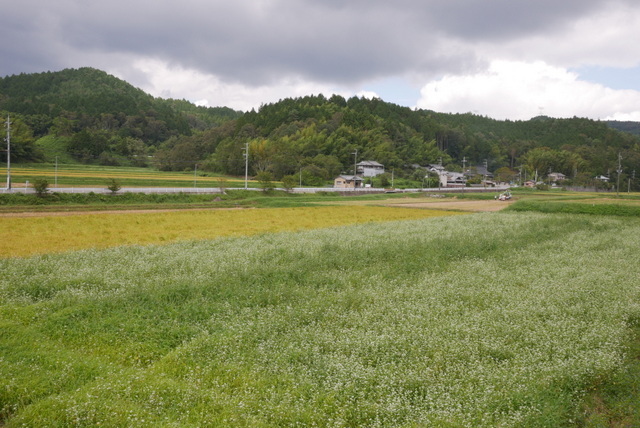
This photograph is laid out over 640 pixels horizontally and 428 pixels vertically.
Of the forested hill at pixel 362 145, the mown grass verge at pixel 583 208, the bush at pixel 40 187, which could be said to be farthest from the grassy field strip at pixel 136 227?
the forested hill at pixel 362 145

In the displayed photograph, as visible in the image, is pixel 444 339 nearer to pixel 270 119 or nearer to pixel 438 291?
pixel 438 291

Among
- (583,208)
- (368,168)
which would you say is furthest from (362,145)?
(583,208)

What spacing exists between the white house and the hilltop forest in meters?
2.63

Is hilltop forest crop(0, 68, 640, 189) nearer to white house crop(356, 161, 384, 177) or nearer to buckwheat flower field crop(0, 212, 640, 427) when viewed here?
white house crop(356, 161, 384, 177)

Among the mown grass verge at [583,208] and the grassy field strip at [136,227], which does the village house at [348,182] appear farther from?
the grassy field strip at [136,227]

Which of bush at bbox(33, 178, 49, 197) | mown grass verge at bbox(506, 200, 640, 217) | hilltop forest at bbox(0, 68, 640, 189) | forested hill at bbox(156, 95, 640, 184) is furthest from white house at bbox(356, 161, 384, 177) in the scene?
bush at bbox(33, 178, 49, 197)

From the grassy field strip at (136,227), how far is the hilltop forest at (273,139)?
5214cm

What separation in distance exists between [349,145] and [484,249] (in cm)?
9394

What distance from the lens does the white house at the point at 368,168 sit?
105m

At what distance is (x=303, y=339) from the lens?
9.00 meters

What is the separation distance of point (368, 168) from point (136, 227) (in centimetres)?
8325

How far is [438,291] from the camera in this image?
1270 centimetres

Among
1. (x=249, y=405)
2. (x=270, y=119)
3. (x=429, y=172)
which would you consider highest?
(x=270, y=119)

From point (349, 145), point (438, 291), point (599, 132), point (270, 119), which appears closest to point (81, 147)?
point (270, 119)
